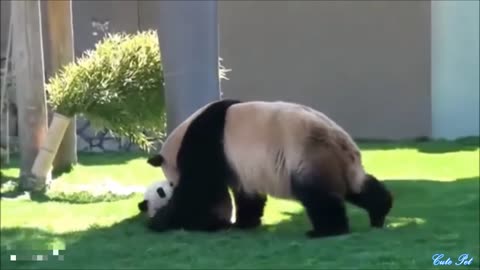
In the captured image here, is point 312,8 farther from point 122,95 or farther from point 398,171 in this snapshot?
point 122,95

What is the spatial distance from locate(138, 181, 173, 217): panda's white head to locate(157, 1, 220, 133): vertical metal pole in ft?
→ 2.64

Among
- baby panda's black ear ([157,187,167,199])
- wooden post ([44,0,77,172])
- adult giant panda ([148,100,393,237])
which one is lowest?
baby panda's black ear ([157,187,167,199])

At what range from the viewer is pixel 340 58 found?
15.6m

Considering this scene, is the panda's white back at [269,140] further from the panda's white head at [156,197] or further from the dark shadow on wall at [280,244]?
the panda's white head at [156,197]

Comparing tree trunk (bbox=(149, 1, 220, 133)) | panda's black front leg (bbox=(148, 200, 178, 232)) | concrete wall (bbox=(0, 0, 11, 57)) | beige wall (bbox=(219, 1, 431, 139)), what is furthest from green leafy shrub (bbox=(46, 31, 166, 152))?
beige wall (bbox=(219, 1, 431, 139))

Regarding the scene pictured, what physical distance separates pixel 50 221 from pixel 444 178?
377 centimetres

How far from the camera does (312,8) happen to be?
15562 mm

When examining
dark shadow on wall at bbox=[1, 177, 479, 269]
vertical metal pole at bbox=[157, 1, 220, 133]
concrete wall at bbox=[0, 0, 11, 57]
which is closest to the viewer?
dark shadow on wall at bbox=[1, 177, 479, 269]

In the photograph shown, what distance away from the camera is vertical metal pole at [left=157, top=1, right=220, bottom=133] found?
776 cm

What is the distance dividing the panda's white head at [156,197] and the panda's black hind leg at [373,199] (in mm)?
1236

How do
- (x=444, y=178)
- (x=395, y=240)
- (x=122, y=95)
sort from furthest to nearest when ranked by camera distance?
(x=444, y=178), (x=122, y=95), (x=395, y=240)

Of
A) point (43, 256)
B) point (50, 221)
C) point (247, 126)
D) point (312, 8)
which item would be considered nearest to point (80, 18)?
point (312, 8)

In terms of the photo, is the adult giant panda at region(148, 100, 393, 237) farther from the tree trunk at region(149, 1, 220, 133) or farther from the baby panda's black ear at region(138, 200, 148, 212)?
the tree trunk at region(149, 1, 220, 133)

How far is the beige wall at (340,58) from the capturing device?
50.1 feet
